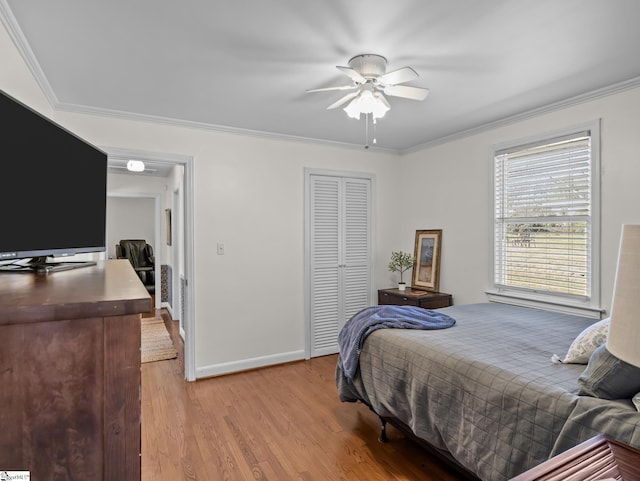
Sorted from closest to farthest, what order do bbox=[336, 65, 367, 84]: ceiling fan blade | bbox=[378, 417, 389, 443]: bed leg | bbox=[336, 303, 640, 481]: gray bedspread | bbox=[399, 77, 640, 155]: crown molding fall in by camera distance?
bbox=[336, 303, 640, 481]: gray bedspread → bbox=[336, 65, 367, 84]: ceiling fan blade → bbox=[378, 417, 389, 443]: bed leg → bbox=[399, 77, 640, 155]: crown molding

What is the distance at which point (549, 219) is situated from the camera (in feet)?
10.3

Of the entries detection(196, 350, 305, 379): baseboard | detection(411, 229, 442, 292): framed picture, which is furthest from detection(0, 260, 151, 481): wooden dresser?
detection(411, 229, 442, 292): framed picture

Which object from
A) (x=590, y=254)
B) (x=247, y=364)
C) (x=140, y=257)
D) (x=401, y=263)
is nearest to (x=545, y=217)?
(x=590, y=254)

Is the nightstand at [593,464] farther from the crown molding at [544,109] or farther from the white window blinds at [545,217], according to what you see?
the crown molding at [544,109]

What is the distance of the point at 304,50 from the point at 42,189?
1584 millimetres

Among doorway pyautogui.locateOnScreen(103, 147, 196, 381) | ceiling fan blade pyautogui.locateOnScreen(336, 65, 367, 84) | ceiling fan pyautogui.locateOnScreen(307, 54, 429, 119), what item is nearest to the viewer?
ceiling fan blade pyautogui.locateOnScreen(336, 65, 367, 84)

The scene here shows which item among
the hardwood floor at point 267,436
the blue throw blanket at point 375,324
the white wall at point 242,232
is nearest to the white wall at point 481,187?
the white wall at point 242,232

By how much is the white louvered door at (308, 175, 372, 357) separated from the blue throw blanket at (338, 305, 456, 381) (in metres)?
1.49

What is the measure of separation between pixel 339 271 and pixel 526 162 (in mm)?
2219

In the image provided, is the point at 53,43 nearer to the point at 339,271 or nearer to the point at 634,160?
the point at 339,271

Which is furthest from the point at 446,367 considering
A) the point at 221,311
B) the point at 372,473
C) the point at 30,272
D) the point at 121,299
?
the point at 221,311

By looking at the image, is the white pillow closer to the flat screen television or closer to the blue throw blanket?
the blue throw blanket

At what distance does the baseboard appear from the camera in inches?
140

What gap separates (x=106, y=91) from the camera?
2.71 m
